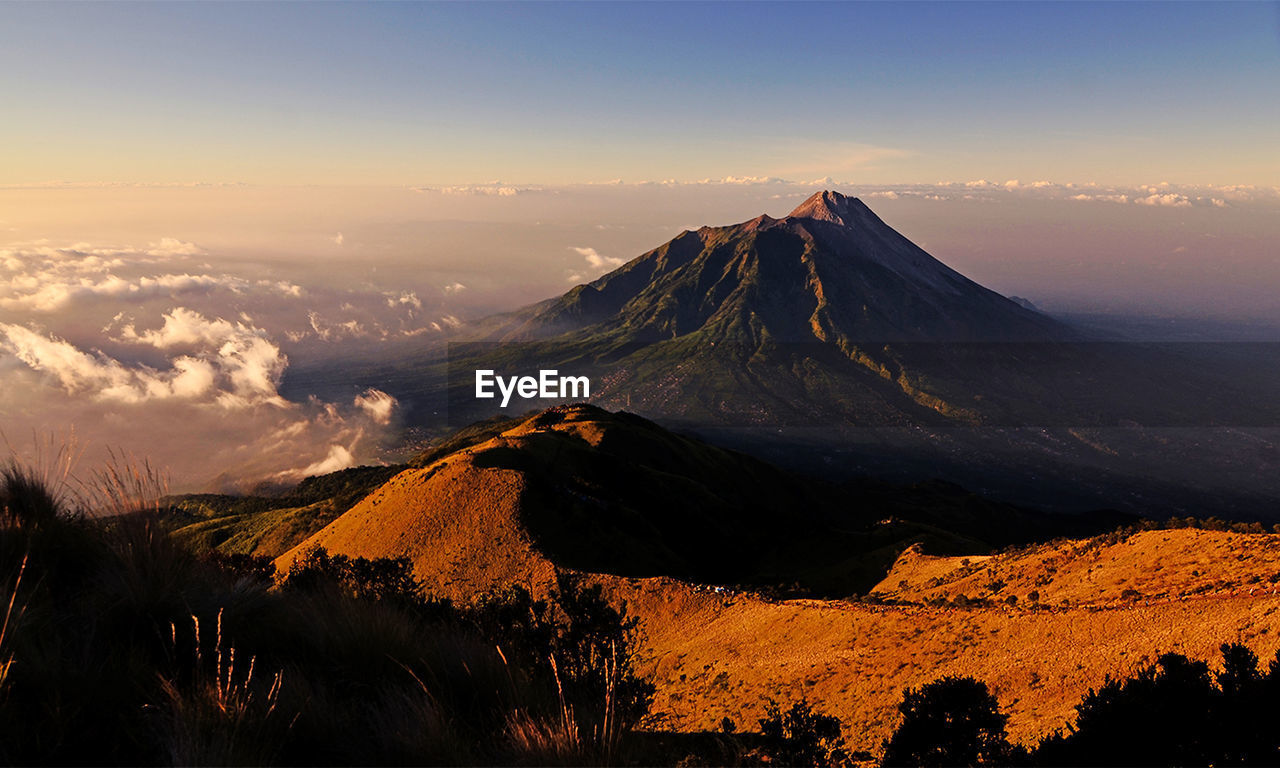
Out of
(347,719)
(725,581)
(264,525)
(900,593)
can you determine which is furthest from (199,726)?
(264,525)

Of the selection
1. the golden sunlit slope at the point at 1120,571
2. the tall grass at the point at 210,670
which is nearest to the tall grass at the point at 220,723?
the tall grass at the point at 210,670

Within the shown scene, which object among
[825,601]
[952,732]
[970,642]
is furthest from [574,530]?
[952,732]

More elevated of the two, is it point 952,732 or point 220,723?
point 220,723

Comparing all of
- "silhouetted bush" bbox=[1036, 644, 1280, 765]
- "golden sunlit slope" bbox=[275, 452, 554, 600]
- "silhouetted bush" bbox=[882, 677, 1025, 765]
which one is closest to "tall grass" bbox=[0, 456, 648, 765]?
"silhouetted bush" bbox=[882, 677, 1025, 765]

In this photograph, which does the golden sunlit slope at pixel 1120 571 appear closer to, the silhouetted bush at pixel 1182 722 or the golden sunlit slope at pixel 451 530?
the silhouetted bush at pixel 1182 722

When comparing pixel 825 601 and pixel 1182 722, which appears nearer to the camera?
pixel 1182 722

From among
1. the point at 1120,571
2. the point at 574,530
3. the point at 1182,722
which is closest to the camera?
the point at 1182,722

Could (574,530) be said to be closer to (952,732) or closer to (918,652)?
(918,652)

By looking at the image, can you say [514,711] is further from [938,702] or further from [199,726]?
[938,702]

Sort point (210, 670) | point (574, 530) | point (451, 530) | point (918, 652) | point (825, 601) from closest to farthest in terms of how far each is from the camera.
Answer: point (210, 670) → point (918, 652) → point (825, 601) → point (451, 530) → point (574, 530)

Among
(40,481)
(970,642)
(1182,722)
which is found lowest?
(970,642)

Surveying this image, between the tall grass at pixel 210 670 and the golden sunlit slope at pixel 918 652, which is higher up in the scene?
the tall grass at pixel 210 670

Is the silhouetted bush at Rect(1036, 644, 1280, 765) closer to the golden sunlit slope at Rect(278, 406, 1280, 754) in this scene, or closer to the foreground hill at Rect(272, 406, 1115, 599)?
the golden sunlit slope at Rect(278, 406, 1280, 754)
